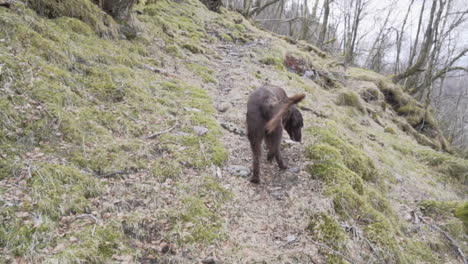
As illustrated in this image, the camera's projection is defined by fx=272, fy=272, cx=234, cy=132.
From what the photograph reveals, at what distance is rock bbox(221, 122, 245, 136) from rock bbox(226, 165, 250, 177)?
1251mm

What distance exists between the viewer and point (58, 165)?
318cm

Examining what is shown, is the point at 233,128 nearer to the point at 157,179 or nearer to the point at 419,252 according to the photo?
the point at 157,179

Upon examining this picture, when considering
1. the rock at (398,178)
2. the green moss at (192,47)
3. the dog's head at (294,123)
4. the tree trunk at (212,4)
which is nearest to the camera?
the dog's head at (294,123)

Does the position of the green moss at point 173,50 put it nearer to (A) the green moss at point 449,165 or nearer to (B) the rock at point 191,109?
(B) the rock at point 191,109

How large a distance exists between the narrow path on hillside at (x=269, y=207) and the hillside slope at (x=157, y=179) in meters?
0.02

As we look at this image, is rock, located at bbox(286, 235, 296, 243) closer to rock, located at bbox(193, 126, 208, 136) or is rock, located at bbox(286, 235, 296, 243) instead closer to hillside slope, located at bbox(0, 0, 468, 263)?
hillside slope, located at bbox(0, 0, 468, 263)

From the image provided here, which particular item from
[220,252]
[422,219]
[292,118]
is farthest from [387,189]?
[220,252]

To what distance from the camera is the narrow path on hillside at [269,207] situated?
3.03 meters

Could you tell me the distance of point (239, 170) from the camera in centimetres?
444

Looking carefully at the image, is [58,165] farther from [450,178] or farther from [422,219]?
[450,178]

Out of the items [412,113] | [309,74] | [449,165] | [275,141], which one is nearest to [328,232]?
[275,141]

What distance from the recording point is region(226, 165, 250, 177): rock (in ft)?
14.3

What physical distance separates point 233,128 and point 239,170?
4.82ft

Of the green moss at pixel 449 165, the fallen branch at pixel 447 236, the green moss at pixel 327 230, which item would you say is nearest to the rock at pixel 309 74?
the green moss at pixel 449 165
